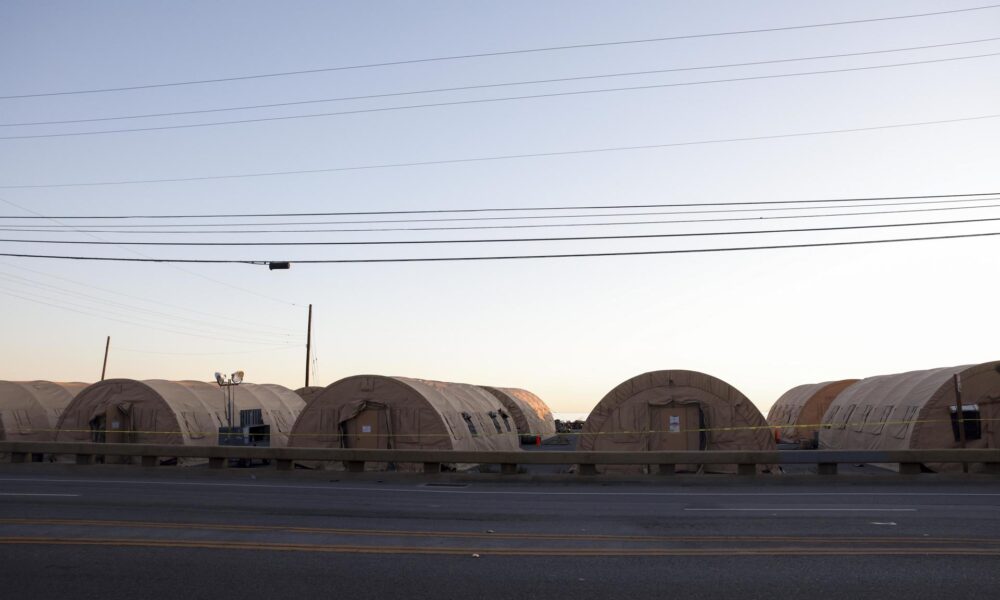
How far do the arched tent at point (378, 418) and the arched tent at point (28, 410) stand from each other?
13.2 m

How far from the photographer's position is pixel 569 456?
19266 millimetres

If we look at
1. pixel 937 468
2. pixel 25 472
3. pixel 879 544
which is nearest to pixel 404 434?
pixel 25 472

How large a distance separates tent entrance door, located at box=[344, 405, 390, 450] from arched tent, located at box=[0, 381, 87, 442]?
14.2 metres

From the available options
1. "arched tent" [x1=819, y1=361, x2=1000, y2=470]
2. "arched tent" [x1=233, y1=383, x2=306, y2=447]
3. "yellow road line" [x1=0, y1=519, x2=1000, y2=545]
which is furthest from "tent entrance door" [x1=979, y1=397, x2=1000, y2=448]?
"arched tent" [x1=233, y1=383, x2=306, y2=447]

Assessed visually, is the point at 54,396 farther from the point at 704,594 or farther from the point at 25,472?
the point at 704,594

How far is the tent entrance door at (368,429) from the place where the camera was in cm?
2503

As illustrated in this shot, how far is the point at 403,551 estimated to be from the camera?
9633 millimetres

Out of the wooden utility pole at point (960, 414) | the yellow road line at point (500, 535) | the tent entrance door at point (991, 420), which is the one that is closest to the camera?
the yellow road line at point (500, 535)

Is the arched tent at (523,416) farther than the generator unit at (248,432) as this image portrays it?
Yes

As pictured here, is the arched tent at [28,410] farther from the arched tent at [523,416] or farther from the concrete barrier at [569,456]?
the arched tent at [523,416]

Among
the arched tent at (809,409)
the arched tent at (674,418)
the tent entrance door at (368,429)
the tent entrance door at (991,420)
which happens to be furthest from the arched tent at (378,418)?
the arched tent at (809,409)

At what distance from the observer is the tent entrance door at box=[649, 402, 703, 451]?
23094 millimetres

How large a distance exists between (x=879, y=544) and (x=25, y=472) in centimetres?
1951

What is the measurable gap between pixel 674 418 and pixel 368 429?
9.22 m
